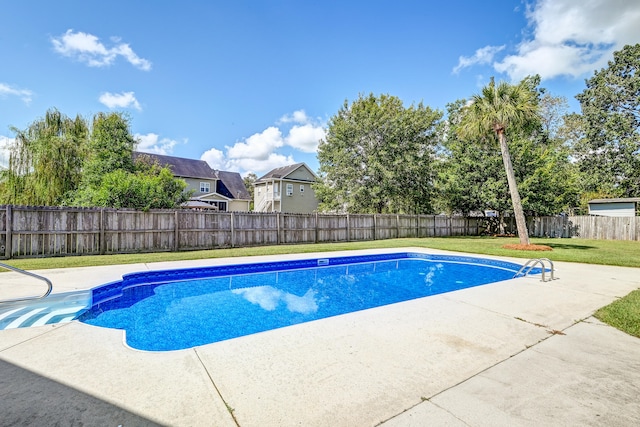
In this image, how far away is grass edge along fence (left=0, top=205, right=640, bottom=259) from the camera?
973 cm

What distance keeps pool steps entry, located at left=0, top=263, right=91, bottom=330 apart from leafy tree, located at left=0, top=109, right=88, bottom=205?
13222 millimetres

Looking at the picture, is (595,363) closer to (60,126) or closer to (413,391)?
(413,391)

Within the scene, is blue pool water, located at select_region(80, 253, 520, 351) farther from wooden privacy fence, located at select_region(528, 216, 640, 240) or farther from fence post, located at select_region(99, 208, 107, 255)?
wooden privacy fence, located at select_region(528, 216, 640, 240)

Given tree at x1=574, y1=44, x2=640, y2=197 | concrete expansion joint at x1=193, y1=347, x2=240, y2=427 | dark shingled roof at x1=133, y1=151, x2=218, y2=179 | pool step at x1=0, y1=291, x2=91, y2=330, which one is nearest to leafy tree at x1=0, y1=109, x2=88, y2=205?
dark shingled roof at x1=133, y1=151, x2=218, y2=179

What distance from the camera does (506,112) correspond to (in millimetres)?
13461

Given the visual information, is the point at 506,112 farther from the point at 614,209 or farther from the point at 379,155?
the point at 614,209

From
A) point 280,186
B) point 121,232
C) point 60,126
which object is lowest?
point 121,232

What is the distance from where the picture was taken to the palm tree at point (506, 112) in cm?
1352

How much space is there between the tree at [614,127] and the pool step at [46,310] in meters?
36.4

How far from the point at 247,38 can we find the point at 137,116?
799cm

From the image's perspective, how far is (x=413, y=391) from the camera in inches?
95.1

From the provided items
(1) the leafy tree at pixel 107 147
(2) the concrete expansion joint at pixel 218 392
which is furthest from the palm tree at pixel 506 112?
(1) the leafy tree at pixel 107 147

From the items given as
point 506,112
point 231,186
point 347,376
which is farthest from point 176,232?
point 231,186

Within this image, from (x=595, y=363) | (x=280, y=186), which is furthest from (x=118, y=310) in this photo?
(x=280, y=186)
